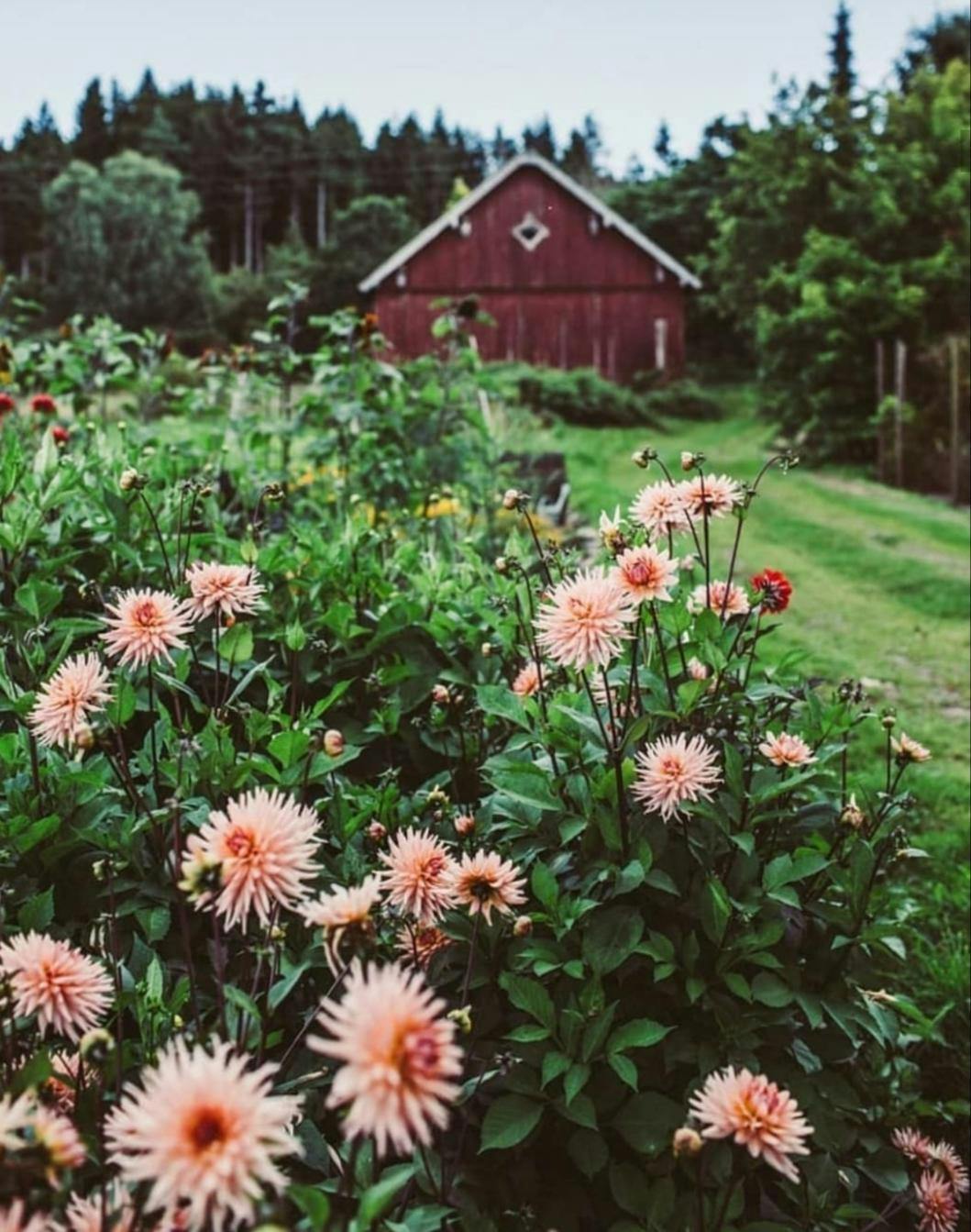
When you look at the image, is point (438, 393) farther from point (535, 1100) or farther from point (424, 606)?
point (535, 1100)

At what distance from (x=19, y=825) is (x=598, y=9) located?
2623 mm

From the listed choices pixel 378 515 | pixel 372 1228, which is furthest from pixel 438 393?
pixel 372 1228

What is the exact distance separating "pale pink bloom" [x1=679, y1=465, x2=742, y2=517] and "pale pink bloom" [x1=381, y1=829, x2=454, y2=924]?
0.59m

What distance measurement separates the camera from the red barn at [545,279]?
80.4ft

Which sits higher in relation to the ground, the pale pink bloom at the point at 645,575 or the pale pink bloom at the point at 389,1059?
the pale pink bloom at the point at 645,575

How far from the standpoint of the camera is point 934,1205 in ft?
4.91

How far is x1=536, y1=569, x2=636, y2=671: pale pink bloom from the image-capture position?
116 centimetres

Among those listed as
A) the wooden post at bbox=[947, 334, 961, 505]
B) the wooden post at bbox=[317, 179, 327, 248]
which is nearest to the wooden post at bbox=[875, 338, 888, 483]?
the wooden post at bbox=[947, 334, 961, 505]

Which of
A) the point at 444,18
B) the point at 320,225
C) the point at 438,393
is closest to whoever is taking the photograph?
the point at 444,18

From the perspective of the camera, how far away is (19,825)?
1.29 meters

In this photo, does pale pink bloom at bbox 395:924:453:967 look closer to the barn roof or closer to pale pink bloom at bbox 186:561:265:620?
pale pink bloom at bbox 186:561:265:620

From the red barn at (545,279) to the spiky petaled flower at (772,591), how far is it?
23.4 metres

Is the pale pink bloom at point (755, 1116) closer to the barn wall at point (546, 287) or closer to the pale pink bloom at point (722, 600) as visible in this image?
the pale pink bloom at point (722, 600)

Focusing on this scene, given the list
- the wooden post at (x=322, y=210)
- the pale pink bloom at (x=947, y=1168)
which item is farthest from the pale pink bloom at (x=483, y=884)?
the wooden post at (x=322, y=210)
